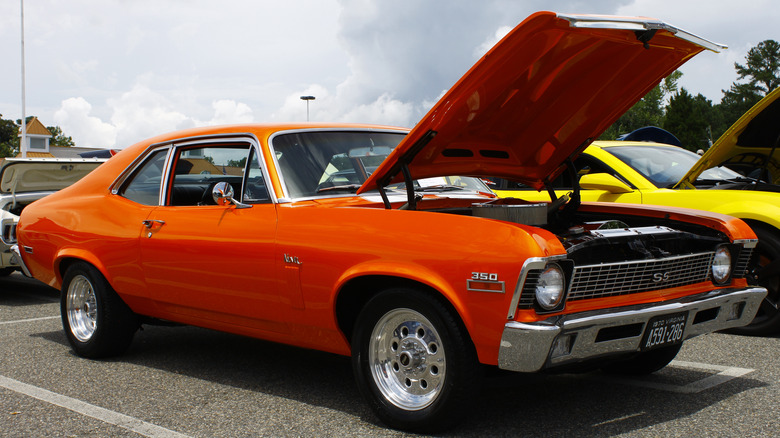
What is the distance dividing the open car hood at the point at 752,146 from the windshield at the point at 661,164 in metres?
0.33

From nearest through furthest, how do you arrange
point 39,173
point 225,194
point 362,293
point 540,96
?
point 362,293 < point 540,96 < point 225,194 < point 39,173

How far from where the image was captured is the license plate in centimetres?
347

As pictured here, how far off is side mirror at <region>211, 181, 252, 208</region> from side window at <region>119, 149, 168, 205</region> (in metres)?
0.85

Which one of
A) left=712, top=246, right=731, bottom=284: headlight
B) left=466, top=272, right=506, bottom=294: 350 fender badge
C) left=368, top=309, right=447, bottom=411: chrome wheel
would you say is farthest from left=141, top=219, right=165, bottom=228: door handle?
left=712, top=246, right=731, bottom=284: headlight

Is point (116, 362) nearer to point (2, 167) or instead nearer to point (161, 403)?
point (161, 403)

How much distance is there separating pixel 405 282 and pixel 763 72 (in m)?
91.5

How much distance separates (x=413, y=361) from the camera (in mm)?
3600

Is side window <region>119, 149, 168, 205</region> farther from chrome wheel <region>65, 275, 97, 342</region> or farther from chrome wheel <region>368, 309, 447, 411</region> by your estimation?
chrome wheel <region>368, 309, 447, 411</region>

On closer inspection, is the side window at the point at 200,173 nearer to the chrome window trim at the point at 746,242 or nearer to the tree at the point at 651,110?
the chrome window trim at the point at 746,242

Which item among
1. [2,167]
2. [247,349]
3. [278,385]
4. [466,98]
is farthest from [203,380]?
[2,167]

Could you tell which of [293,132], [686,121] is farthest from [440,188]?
[686,121]

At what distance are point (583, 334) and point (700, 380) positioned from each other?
66.0 inches

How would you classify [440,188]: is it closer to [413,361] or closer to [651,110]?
[413,361]

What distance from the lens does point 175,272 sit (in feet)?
15.4
